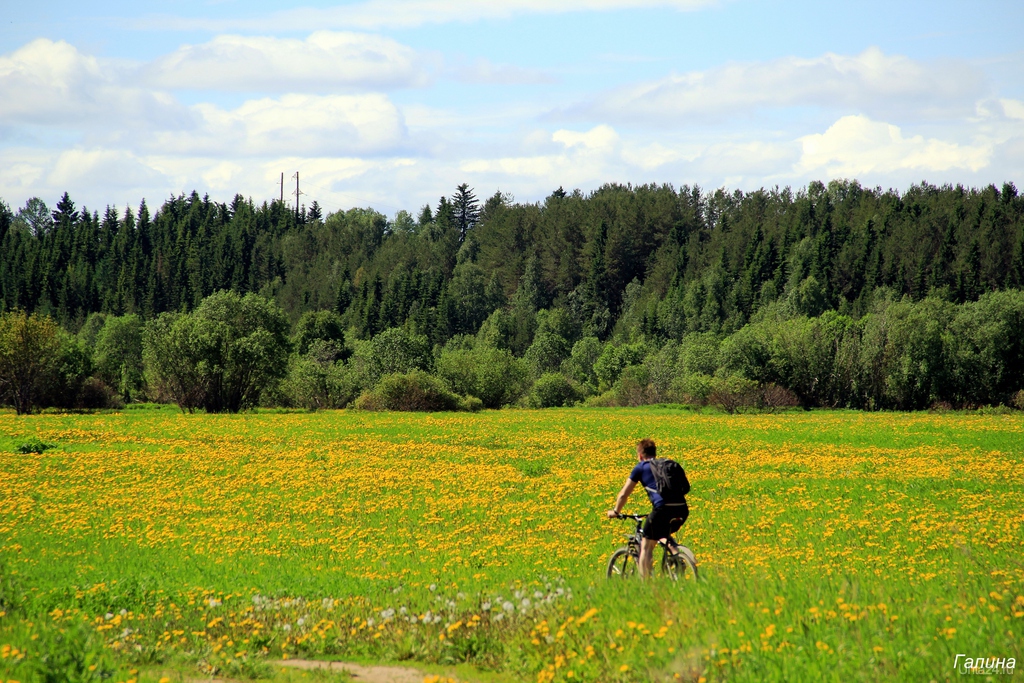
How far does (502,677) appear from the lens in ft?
31.5

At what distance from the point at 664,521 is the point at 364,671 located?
423 cm

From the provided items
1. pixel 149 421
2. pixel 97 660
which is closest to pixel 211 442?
pixel 149 421

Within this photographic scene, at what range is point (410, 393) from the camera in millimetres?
68188

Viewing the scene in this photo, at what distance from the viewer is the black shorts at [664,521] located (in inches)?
448

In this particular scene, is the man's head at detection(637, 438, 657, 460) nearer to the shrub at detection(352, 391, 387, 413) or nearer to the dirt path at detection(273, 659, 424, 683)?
the dirt path at detection(273, 659, 424, 683)

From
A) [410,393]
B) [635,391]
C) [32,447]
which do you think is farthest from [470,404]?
[32,447]

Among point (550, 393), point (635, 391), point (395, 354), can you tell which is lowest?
point (550, 393)

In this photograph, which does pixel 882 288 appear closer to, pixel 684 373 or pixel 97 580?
pixel 684 373

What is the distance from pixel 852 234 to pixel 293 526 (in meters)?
132

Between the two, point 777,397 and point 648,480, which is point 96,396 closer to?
point 777,397

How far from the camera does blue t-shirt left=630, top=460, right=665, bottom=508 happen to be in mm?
11484

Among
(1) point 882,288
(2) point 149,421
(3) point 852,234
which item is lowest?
(2) point 149,421

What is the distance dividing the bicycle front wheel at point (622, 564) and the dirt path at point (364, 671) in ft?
11.1

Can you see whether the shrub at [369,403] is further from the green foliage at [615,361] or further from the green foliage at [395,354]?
the green foliage at [615,361]
